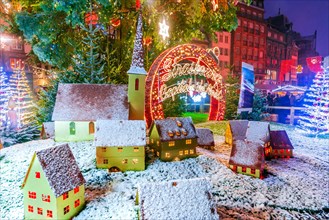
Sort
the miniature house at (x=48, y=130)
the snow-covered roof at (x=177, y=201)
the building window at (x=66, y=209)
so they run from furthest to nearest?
the miniature house at (x=48, y=130)
the building window at (x=66, y=209)
the snow-covered roof at (x=177, y=201)

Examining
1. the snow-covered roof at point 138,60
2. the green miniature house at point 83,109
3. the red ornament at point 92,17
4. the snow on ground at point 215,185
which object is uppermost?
the red ornament at point 92,17

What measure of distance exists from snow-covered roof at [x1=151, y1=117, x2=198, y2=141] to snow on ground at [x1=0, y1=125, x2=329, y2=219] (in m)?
1.30

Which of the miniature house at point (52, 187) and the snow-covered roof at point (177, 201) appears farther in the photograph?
the miniature house at point (52, 187)

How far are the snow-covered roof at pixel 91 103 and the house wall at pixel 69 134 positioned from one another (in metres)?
0.37

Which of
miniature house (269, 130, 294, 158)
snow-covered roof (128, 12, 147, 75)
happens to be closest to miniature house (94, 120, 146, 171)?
snow-covered roof (128, 12, 147, 75)

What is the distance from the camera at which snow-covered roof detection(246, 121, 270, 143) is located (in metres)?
14.8

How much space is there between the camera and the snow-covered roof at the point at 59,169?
8.15 metres

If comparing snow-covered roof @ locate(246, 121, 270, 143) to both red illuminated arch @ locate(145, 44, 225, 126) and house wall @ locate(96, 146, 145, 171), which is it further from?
house wall @ locate(96, 146, 145, 171)

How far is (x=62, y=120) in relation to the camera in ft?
50.2

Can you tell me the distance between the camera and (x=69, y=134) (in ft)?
51.4

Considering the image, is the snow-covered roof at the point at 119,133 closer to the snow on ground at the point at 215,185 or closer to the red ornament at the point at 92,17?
the snow on ground at the point at 215,185

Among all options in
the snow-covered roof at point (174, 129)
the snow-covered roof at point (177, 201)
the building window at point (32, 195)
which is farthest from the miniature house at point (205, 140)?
the building window at point (32, 195)

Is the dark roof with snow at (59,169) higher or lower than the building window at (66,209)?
higher

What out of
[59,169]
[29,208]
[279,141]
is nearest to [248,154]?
[279,141]
